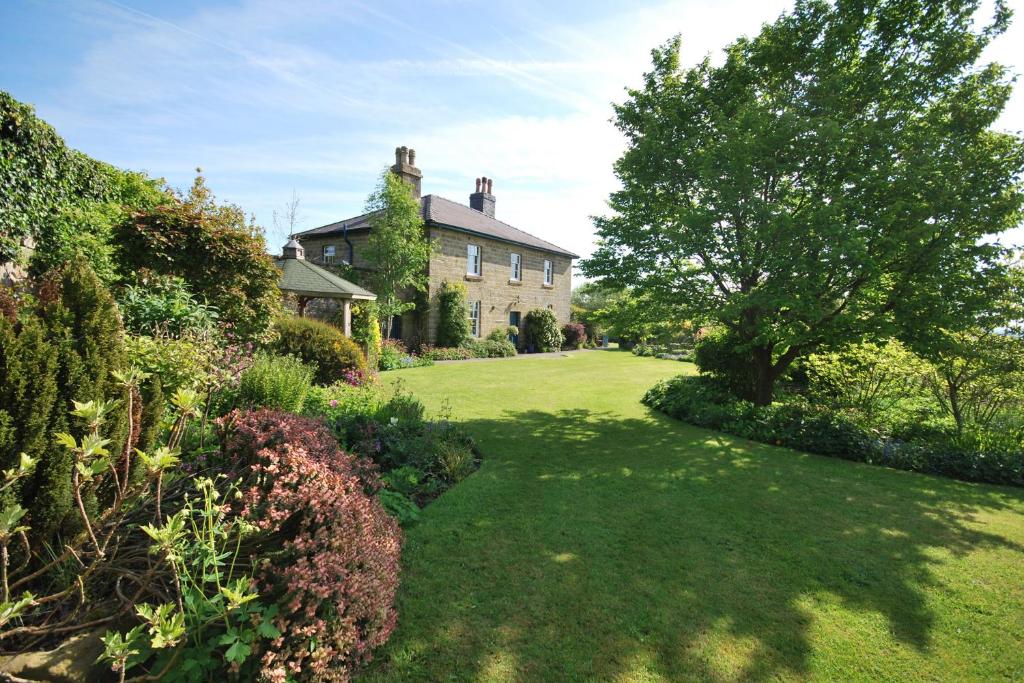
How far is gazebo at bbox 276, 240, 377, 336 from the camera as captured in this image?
1470 cm

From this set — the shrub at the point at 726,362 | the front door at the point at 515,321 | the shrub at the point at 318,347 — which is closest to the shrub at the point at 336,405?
the shrub at the point at 318,347

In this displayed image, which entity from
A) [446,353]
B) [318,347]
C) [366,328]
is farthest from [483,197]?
[318,347]

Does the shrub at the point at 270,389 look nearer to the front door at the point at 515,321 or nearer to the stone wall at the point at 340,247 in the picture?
the stone wall at the point at 340,247

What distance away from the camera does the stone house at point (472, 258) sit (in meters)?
21.0

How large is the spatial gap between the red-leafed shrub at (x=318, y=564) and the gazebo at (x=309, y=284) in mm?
12509

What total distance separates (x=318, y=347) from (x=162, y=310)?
424 centimetres

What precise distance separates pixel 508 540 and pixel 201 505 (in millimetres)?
2558

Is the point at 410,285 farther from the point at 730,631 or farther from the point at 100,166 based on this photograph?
the point at 730,631

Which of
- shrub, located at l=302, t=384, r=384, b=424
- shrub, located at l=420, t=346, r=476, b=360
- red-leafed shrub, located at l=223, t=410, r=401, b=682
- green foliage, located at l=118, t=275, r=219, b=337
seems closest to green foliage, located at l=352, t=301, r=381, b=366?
shrub, located at l=420, t=346, r=476, b=360

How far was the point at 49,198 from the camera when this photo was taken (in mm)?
8148

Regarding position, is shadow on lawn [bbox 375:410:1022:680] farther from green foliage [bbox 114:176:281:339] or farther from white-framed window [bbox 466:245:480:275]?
white-framed window [bbox 466:245:480:275]

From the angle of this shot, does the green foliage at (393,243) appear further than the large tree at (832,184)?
Yes

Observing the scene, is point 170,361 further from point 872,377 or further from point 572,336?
point 572,336

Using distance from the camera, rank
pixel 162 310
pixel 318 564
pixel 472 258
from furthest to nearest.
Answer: pixel 472 258 < pixel 162 310 < pixel 318 564
